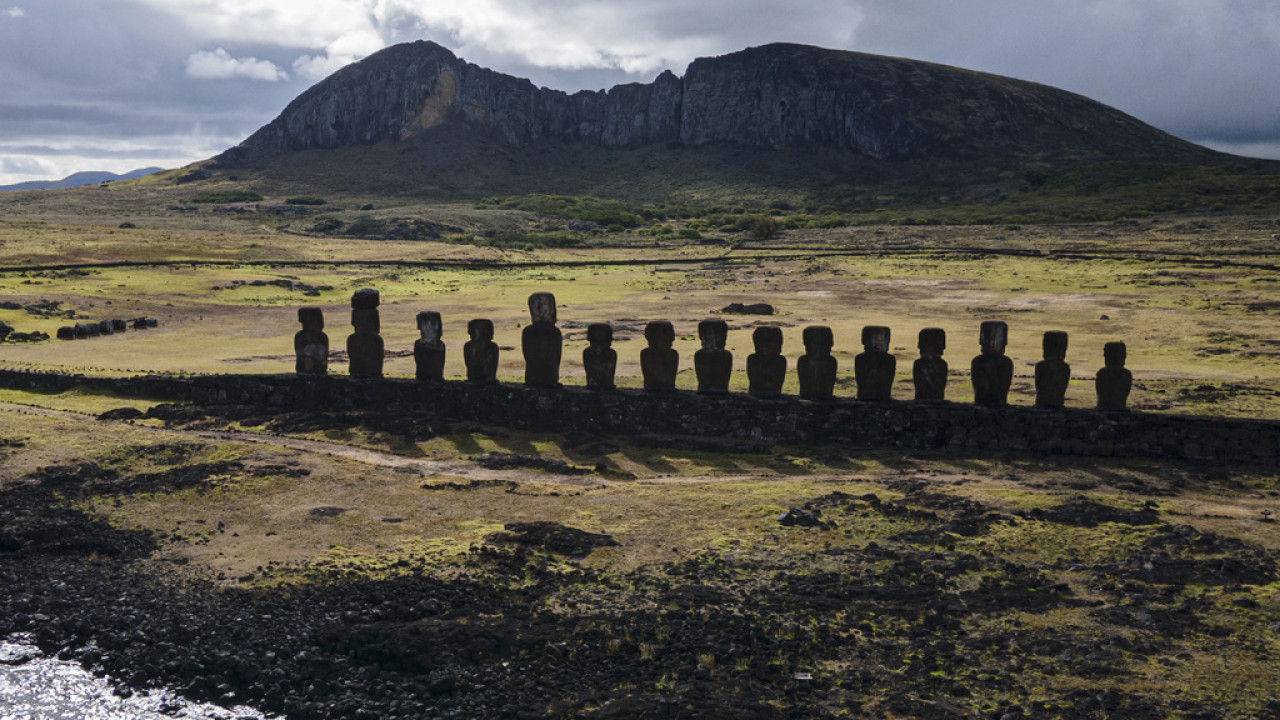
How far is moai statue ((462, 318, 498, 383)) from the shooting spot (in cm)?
2022

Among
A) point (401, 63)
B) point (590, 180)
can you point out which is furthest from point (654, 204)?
point (401, 63)

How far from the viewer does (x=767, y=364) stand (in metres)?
18.5

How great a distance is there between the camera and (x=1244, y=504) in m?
14.3

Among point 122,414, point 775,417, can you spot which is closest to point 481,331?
point 775,417

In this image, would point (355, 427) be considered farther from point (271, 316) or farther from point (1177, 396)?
point (271, 316)

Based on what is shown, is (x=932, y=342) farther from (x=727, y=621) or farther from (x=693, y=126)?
(x=693, y=126)

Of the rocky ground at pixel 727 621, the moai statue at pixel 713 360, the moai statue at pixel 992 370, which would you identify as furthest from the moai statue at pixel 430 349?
the moai statue at pixel 992 370

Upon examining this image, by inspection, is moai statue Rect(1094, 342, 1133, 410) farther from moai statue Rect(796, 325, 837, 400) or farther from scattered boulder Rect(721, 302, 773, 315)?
scattered boulder Rect(721, 302, 773, 315)

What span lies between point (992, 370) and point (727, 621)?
9158 mm

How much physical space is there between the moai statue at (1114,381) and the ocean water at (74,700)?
14.3 metres

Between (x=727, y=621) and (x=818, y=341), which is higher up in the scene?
(x=818, y=341)

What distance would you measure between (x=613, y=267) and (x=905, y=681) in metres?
56.5

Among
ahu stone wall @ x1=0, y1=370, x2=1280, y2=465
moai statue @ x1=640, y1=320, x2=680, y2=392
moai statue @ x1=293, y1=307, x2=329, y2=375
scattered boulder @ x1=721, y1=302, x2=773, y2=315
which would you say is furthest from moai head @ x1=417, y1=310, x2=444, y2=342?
scattered boulder @ x1=721, y1=302, x2=773, y2=315

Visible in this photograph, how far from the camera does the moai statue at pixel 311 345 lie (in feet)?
69.3
